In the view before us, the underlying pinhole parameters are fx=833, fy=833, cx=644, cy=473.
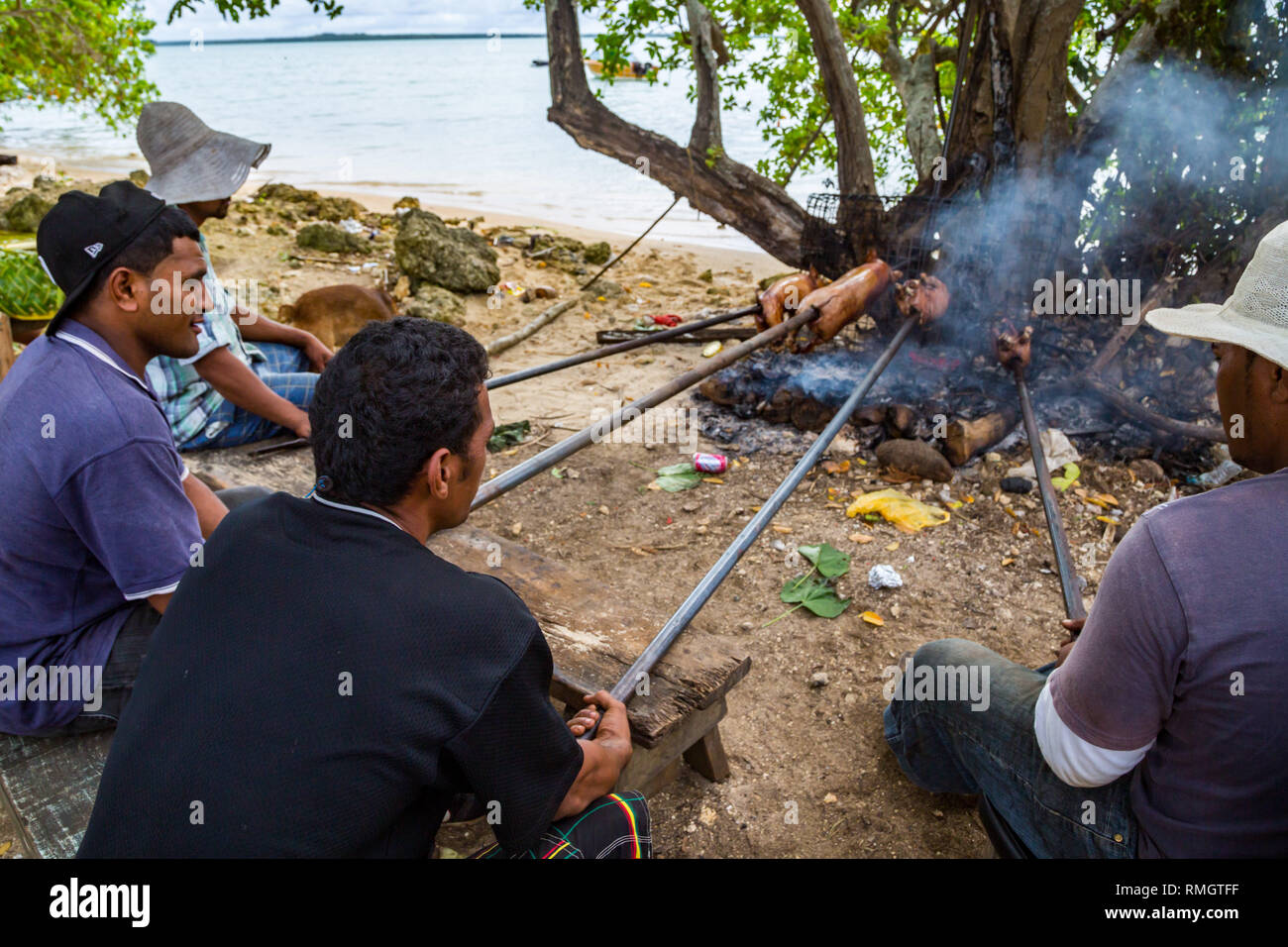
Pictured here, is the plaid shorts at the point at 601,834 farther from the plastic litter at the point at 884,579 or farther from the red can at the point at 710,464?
the red can at the point at 710,464

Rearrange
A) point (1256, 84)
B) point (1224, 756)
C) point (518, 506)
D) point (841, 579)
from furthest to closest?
point (518, 506), point (1256, 84), point (841, 579), point (1224, 756)

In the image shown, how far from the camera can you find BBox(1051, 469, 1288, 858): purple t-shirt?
58.9 inches

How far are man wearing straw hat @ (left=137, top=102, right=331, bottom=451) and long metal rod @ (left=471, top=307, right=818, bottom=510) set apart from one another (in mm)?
1391

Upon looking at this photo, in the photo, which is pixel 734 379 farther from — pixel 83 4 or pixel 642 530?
pixel 83 4

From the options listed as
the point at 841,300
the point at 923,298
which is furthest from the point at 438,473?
the point at 923,298

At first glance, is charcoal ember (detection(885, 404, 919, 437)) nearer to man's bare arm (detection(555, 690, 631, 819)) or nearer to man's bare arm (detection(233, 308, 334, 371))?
man's bare arm (detection(233, 308, 334, 371))

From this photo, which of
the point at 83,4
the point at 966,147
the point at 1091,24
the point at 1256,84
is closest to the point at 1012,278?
the point at 966,147

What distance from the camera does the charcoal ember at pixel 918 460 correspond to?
492 cm

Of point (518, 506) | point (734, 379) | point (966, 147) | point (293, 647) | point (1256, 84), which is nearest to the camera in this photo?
point (293, 647)

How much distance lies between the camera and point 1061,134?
5.29 meters

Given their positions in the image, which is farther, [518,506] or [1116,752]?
[518,506]

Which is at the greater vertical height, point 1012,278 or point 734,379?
point 1012,278

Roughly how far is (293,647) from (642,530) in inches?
133

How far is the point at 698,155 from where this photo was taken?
6.49 meters
